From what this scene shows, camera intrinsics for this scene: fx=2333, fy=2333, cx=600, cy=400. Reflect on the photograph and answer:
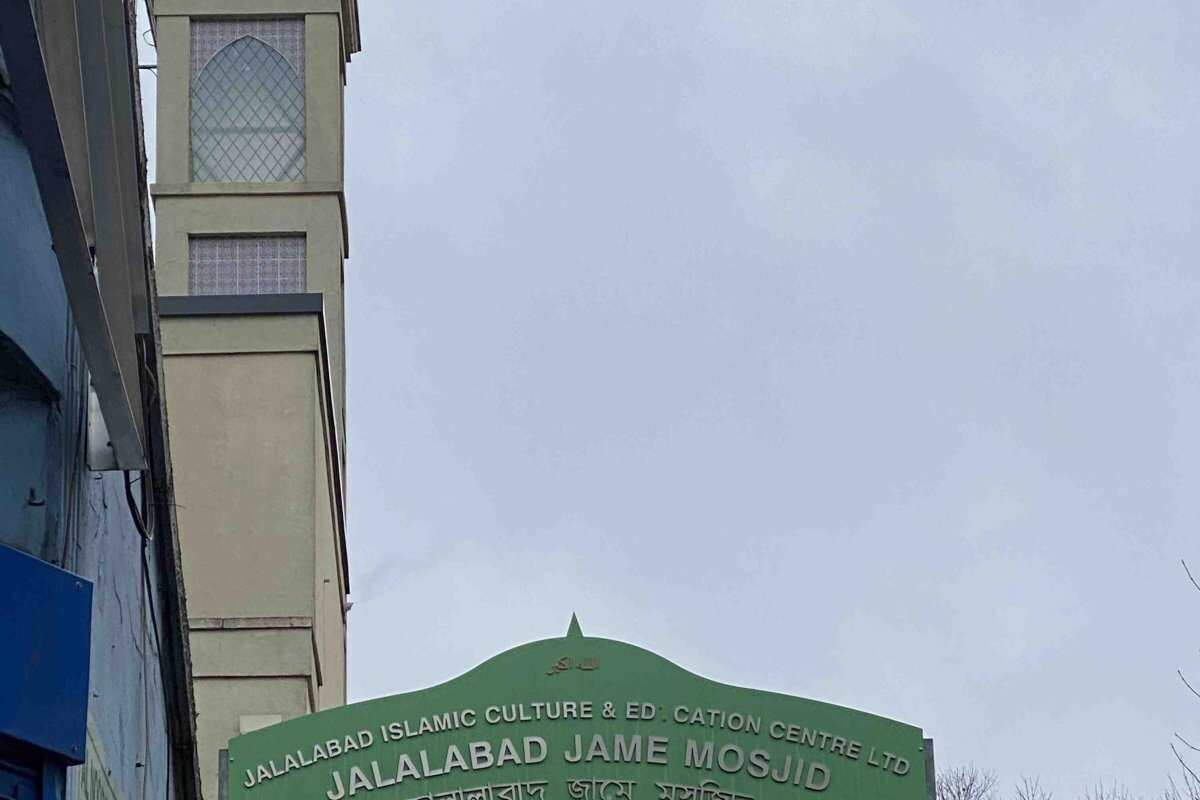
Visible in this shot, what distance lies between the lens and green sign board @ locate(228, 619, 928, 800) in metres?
14.2

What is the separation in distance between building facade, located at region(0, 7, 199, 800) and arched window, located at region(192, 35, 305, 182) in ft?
46.1

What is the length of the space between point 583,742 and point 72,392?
25.4ft

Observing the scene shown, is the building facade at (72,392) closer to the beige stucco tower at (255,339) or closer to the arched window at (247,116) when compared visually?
the beige stucco tower at (255,339)

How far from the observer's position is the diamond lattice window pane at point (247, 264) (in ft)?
70.1

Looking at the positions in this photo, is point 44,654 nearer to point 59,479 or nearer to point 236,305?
point 59,479

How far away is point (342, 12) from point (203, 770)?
872 cm

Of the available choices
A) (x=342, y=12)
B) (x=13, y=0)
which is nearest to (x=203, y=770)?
(x=342, y=12)

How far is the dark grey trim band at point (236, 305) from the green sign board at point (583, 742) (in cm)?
578

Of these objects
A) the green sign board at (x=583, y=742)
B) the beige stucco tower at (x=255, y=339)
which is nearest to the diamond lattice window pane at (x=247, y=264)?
the beige stucco tower at (x=255, y=339)

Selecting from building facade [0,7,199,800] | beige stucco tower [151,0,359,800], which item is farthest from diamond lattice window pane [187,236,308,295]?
building facade [0,7,199,800]

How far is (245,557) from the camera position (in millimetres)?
18766

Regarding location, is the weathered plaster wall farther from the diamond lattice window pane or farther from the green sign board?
the diamond lattice window pane

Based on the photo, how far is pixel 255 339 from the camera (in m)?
19.2

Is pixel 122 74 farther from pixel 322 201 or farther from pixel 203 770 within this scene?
pixel 322 201
